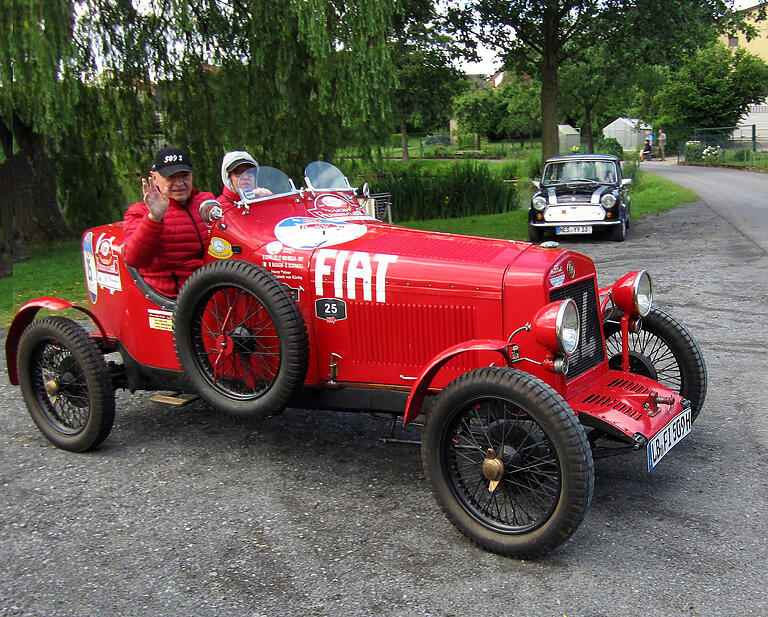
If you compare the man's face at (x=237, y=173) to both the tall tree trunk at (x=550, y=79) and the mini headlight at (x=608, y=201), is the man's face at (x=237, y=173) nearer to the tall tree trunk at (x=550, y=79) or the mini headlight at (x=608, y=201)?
the mini headlight at (x=608, y=201)

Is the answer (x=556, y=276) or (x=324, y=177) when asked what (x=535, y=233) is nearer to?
(x=324, y=177)

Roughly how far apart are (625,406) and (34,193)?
13515 millimetres

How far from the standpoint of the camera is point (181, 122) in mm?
12086

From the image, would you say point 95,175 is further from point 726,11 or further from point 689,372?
point 726,11

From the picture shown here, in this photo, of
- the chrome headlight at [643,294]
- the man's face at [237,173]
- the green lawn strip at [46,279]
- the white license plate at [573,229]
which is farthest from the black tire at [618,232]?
the man's face at [237,173]

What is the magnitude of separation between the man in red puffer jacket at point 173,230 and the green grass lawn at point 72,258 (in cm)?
371

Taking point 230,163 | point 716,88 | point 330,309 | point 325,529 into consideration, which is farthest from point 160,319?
point 716,88

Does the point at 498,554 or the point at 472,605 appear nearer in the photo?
the point at 472,605

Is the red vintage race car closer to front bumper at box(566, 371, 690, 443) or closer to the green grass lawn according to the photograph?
front bumper at box(566, 371, 690, 443)

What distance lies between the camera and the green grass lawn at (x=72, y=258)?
1081 cm

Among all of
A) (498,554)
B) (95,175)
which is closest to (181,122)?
(95,175)

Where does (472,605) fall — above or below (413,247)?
below

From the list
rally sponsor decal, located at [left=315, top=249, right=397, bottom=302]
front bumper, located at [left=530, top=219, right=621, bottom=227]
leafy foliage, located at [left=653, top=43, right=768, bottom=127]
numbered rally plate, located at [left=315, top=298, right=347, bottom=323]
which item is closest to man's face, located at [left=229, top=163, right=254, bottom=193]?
rally sponsor decal, located at [left=315, top=249, right=397, bottom=302]

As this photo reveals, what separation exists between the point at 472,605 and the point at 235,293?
223 centimetres
